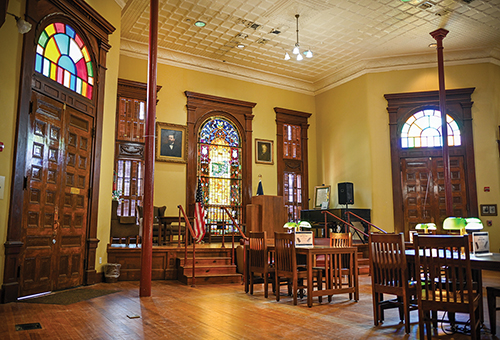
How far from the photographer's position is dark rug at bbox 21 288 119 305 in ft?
17.8

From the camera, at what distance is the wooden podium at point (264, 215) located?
926 cm

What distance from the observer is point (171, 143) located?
35.3 ft

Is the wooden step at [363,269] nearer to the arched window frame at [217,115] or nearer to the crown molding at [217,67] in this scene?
the arched window frame at [217,115]

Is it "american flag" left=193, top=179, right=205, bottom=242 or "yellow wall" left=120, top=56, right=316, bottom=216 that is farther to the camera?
"yellow wall" left=120, top=56, right=316, bottom=216

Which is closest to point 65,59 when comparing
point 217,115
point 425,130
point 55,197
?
point 55,197

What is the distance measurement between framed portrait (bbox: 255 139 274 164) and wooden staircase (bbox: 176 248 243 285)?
419 cm

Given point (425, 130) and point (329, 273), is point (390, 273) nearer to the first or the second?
point (329, 273)

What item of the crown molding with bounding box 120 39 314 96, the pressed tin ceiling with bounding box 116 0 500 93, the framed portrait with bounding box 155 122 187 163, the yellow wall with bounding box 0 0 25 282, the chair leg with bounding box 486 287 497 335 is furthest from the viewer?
the framed portrait with bounding box 155 122 187 163

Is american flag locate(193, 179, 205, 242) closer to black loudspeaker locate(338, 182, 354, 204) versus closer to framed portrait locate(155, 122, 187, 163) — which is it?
framed portrait locate(155, 122, 187, 163)

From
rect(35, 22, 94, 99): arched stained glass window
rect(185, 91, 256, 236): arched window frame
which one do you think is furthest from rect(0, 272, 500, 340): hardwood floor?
rect(185, 91, 256, 236): arched window frame

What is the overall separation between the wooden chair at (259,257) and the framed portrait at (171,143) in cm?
484

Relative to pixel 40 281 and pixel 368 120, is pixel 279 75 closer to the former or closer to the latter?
pixel 368 120

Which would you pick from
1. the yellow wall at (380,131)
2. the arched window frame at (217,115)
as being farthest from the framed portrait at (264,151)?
the yellow wall at (380,131)

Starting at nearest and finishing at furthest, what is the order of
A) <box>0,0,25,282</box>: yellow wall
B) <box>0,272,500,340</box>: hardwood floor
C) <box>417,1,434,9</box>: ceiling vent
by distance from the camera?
<box>0,272,500,340</box>: hardwood floor, <box>0,0,25,282</box>: yellow wall, <box>417,1,434,9</box>: ceiling vent
